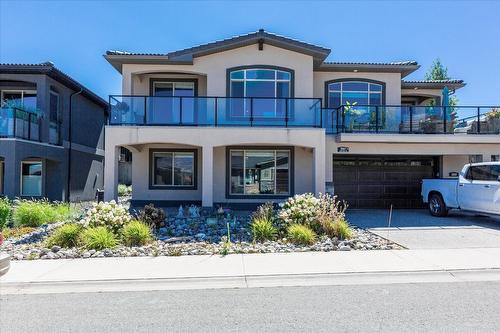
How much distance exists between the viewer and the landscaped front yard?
897 centimetres

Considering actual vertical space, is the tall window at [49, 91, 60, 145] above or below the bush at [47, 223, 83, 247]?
above

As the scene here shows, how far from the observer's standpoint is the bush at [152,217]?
446 inches

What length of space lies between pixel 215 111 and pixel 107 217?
245 inches

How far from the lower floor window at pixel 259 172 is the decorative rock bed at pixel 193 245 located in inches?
175

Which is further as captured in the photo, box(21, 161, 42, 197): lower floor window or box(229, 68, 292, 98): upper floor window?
box(21, 161, 42, 197): lower floor window

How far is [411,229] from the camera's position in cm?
1196

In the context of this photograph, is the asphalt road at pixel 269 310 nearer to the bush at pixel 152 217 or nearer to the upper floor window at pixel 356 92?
the bush at pixel 152 217

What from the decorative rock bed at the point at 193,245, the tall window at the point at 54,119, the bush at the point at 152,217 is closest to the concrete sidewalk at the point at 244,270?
the decorative rock bed at the point at 193,245

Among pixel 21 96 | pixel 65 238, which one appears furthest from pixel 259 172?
pixel 21 96

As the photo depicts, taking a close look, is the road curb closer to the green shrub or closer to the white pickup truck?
the green shrub

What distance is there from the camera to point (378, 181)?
1727cm

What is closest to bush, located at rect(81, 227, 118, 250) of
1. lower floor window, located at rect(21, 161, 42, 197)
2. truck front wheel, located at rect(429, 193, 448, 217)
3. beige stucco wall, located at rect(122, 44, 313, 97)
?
beige stucco wall, located at rect(122, 44, 313, 97)

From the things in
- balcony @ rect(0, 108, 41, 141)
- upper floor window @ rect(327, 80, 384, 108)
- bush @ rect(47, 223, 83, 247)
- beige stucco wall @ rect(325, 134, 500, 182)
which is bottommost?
bush @ rect(47, 223, 83, 247)

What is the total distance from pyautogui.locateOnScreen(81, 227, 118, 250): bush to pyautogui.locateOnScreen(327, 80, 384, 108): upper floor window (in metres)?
12.1
